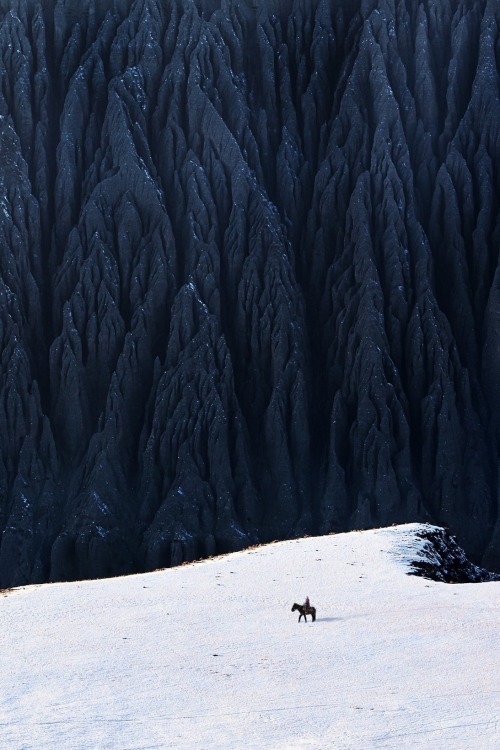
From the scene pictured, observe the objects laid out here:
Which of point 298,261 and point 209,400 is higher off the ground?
point 298,261

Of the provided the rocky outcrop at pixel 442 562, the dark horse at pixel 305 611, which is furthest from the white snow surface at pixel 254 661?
the rocky outcrop at pixel 442 562

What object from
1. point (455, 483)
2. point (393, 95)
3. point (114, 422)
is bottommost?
point (455, 483)

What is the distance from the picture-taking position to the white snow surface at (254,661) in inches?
669

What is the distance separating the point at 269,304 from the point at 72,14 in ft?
71.3

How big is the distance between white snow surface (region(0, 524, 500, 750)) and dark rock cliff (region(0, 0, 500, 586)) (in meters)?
27.3

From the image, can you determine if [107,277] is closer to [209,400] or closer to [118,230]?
[118,230]

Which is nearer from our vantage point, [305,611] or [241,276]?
[305,611]

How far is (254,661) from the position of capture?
20.3 m

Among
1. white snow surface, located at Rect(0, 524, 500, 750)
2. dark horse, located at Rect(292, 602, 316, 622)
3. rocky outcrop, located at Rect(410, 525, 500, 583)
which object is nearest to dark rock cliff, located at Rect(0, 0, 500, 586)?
rocky outcrop, located at Rect(410, 525, 500, 583)

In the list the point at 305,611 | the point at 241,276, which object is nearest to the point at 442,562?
the point at 305,611

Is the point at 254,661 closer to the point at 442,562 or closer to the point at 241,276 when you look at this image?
the point at 442,562

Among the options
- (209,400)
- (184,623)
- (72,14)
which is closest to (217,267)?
(209,400)

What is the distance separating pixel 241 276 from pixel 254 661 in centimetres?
4171

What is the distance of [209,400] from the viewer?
188ft
